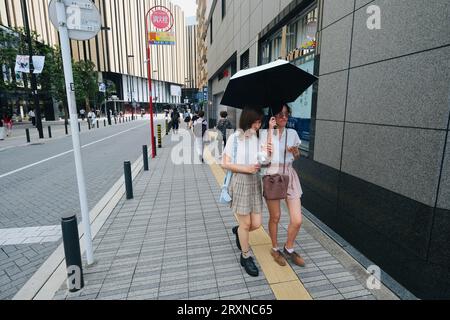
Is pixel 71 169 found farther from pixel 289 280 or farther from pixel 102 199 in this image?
pixel 289 280

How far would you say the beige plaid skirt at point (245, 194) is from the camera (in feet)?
9.46

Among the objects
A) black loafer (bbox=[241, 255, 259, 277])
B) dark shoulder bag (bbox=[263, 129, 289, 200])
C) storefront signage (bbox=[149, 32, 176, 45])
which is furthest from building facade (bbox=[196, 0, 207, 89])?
black loafer (bbox=[241, 255, 259, 277])

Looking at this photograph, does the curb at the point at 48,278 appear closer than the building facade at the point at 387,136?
No

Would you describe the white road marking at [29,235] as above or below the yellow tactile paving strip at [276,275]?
below

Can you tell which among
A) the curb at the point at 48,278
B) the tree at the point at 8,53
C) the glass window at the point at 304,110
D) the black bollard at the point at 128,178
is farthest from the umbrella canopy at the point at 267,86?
the tree at the point at 8,53

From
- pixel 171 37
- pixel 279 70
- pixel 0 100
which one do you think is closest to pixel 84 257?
pixel 279 70

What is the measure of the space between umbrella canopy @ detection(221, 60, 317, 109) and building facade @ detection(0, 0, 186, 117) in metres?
43.1

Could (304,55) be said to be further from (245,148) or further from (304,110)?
(245,148)

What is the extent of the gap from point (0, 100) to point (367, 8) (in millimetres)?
37095

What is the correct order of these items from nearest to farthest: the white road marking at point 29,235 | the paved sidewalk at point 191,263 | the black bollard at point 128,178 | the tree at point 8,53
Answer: the paved sidewalk at point 191,263 < the white road marking at point 29,235 < the black bollard at point 128,178 < the tree at point 8,53

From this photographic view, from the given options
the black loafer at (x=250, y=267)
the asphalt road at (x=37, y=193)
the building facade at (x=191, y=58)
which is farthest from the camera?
the building facade at (x=191, y=58)

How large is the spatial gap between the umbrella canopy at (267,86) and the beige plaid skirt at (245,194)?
83 centimetres

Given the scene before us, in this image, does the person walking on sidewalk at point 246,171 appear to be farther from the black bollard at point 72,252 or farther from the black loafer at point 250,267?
the black bollard at point 72,252

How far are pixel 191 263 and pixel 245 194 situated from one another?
3.95 feet
